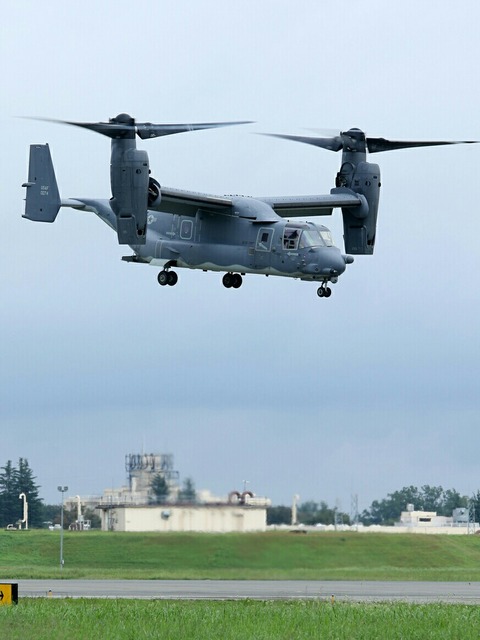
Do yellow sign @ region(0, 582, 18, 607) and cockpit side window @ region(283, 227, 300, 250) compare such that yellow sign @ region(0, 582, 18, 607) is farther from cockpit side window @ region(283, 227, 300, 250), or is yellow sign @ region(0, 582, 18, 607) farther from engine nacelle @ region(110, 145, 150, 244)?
cockpit side window @ region(283, 227, 300, 250)

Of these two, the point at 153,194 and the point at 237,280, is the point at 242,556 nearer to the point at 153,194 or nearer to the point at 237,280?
the point at 237,280

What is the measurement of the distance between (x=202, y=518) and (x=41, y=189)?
19.0 m

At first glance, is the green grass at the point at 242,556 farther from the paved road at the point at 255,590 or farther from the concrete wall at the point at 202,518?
the concrete wall at the point at 202,518

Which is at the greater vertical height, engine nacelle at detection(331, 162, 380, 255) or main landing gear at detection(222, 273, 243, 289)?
engine nacelle at detection(331, 162, 380, 255)

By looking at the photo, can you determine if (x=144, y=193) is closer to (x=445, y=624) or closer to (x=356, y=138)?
(x=356, y=138)

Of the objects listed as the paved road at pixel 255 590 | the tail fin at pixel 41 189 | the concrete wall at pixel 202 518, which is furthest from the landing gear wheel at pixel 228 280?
the paved road at pixel 255 590

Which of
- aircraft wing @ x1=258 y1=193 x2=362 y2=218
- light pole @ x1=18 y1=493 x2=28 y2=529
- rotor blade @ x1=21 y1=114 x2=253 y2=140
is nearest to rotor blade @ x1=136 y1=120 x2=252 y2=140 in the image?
rotor blade @ x1=21 y1=114 x2=253 y2=140

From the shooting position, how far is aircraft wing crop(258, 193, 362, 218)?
6169 centimetres

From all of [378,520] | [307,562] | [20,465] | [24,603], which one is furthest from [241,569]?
[20,465]

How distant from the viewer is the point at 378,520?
212 feet

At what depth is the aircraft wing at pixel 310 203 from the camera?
61.7 meters

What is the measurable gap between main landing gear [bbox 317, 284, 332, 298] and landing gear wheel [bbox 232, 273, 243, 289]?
554cm

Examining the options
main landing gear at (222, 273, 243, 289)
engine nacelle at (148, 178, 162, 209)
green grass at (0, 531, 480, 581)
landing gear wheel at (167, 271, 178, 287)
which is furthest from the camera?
main landing gear at (222, 273, 243, 289)

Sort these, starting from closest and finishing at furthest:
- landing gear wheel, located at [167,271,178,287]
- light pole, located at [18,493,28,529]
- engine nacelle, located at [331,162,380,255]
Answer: landing gear wheel, located at [167,271,178,287] → engine nacelle, located at [331,162,380,255] → light pole, located at [18,493,28,529]
